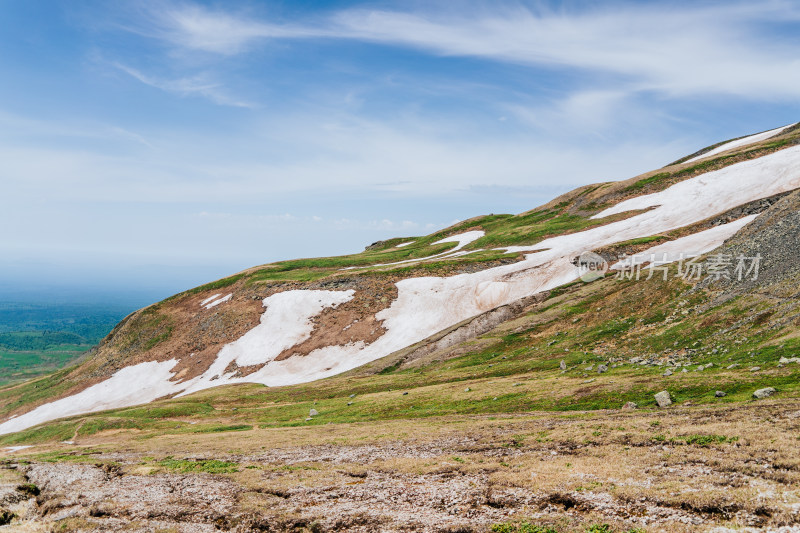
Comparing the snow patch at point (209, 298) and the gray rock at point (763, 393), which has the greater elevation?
the snow patch at point (209, 298)

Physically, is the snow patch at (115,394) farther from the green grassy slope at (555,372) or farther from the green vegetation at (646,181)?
the green vegetation at (646,181)

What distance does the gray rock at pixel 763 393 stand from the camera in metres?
30.3

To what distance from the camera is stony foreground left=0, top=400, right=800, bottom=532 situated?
1805 centimetres

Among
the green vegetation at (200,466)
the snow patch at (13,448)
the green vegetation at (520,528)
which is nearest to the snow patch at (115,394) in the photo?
the snow patch at (13,448)

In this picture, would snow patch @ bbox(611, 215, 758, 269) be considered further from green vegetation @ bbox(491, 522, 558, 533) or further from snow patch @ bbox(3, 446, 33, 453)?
snow patch @ bbox(3, 446, 33, 453)

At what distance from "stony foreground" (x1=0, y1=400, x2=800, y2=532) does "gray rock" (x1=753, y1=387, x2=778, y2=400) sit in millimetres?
2450

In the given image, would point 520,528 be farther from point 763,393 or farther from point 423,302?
point 423,302

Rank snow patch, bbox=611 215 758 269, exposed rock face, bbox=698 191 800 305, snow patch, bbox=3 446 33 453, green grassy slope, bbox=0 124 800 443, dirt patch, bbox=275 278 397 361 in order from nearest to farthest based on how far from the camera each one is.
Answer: green grassy slope, bbox=0 124 800 443 < exposed rock face, bbox=698 191 800 305 < snow patch, bbox=3 446 33 453 < snow patch, bbox=611 215 758 269 < dirt patch, bbox=275 278 397 361

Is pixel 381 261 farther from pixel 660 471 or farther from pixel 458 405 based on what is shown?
pixel 660 471

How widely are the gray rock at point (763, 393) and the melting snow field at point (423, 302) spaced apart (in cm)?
4865

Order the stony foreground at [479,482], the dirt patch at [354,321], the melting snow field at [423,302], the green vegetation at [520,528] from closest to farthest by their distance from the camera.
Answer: the green vegetation at [520,528] → the stony foreground at [479,482] → the melting snow field at [423,302] → the dirt patch at [354,321]

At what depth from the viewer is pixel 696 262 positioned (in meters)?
60.8

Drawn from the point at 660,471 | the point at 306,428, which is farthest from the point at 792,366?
the point at 306,428

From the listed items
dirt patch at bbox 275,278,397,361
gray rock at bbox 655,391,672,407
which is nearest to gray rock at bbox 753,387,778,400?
gray rock at bbox 655,391,672,407
